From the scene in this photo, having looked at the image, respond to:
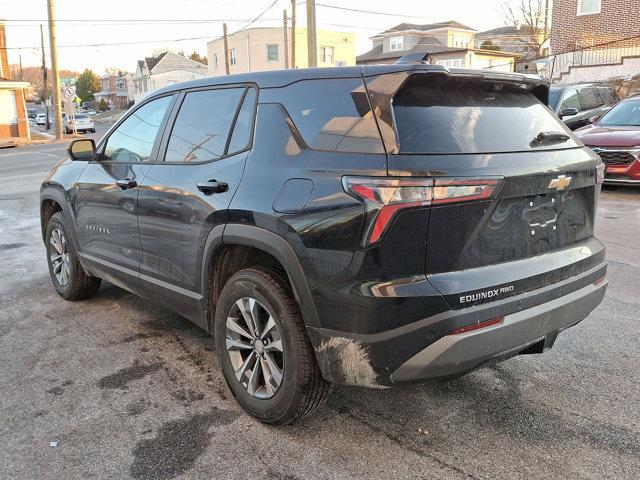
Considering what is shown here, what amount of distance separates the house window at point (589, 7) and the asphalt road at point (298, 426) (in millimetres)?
25232

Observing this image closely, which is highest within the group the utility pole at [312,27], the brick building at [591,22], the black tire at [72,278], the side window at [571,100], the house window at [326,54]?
the house window at [326,54]

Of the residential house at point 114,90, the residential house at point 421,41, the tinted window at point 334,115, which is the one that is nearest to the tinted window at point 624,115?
the tinted window at point 334,115

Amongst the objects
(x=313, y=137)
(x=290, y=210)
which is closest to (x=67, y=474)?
(x=290, y=210)

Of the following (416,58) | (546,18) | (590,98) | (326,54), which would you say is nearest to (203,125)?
(416,58)

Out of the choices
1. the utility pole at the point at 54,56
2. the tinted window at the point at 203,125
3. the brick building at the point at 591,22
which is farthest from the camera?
the utility pole at the point at 54,56

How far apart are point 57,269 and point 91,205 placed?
121cm

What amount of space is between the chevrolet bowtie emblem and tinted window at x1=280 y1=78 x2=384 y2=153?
96cm

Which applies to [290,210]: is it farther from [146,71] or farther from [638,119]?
[146,71]

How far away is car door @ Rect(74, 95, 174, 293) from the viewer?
4.16 meters

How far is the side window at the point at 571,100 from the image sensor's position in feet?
46.6

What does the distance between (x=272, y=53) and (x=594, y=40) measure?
34205 millimetres

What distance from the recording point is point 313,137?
294 centimetres

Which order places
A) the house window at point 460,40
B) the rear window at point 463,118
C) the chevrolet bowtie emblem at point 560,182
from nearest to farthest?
1. the rear window at point 463,118
2. the chevrolet bowtie emblem at point 560,182
3. the house window at point 460,40

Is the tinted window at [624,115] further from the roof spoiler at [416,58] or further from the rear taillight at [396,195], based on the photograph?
the rear taillight at [396,195]
